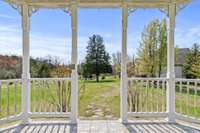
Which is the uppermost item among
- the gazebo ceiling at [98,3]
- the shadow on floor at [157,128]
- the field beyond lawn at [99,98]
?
the gazebo ceiling at [98,3]

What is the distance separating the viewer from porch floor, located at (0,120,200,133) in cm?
538

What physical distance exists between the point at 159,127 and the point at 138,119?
955mm

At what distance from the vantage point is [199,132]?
17.4 feet

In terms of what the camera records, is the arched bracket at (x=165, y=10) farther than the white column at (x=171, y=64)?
Yes

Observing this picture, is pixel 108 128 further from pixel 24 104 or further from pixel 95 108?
pixel 95 108

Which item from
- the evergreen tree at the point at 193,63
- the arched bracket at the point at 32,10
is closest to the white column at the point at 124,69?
the arched bracket at the point at 32,10

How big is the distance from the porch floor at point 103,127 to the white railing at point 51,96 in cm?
28

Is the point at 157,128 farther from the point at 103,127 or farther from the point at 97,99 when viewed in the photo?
the point at 97,99

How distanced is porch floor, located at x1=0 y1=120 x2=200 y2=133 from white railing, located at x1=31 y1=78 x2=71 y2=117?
28cm

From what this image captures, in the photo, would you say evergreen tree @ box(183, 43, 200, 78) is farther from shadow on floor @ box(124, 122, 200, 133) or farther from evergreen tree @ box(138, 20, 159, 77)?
shadow on floor @ box(124, 122, 200, 133)

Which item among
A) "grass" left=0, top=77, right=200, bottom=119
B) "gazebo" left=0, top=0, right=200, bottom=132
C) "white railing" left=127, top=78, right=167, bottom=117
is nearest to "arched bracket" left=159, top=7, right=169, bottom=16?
"gazebo" left=0, top=0, right=200, bottom=132

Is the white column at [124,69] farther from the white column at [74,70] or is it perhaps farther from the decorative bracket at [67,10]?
the decorative bracket at [67,10]

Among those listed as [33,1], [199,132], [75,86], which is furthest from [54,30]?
[199,132]

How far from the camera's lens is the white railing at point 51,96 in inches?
249
